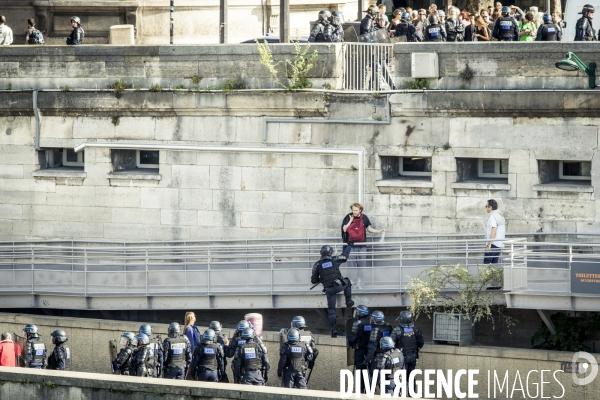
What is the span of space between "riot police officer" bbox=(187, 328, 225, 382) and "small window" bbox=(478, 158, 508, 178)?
5.86 metres

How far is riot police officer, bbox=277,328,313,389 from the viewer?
2198cm

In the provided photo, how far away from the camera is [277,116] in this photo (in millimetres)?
25312

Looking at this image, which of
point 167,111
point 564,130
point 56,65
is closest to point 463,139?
point 564,130

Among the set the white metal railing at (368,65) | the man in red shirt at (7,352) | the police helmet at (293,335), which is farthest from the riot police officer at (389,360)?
the man in red shirt at (7,352)

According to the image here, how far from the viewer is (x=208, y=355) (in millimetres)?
22156

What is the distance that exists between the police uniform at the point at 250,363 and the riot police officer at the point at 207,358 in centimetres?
38

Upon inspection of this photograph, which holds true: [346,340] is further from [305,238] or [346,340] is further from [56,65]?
[56,65]

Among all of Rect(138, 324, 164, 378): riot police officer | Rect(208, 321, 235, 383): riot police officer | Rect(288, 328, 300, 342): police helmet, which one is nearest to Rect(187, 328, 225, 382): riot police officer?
Rect(208, 321, 235, 383): riot police officer

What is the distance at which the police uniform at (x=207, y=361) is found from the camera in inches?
872

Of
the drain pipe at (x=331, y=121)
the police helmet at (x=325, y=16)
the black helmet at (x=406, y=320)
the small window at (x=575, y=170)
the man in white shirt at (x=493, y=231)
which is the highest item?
the police helmet at (x=325, y=16)

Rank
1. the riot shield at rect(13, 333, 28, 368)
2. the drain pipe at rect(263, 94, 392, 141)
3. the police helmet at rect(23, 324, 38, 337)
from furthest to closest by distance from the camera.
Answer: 1. the drain pipe at rect(263, 94, 392, 141)
2. the riot shield at rect(13, 333, 28, 368)
3. the police helmet at rect(23, 324, 38, 337)

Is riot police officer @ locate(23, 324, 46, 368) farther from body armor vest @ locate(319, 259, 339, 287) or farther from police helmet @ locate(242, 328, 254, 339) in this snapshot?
body armor vest @ locate(319, 259, 339, 287)

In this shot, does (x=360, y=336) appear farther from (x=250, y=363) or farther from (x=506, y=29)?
(x=506, y=29)

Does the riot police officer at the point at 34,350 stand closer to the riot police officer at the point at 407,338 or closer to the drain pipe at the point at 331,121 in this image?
the drain pipe at the point at 331,121
